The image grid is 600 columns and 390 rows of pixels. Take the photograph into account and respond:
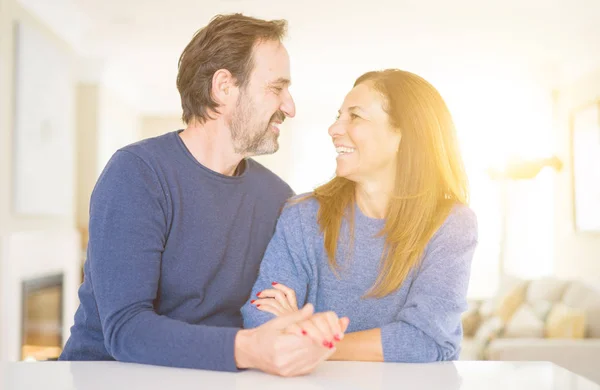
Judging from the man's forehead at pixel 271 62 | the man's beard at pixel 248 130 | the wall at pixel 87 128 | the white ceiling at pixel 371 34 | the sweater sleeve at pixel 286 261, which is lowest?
the sweater sleeve at pixel 286 261

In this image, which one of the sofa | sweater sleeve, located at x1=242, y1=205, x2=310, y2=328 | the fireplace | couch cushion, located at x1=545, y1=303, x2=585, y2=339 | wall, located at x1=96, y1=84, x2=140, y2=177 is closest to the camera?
sweater sleeve, located at x1=242, y1=205, x2=310, y2=328

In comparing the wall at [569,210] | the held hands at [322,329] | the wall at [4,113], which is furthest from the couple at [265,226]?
the wall at [569,210]

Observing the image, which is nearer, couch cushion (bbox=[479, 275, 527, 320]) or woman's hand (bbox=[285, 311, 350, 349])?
woman's hand (bbox=[285, 311, 350, 349])

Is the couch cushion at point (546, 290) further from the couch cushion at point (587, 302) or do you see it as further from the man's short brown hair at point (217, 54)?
the man's short brown hair at point (217, 54)

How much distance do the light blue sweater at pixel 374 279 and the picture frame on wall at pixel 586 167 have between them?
4.33m

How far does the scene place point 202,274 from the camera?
1596mm

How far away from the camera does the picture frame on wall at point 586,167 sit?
555cm

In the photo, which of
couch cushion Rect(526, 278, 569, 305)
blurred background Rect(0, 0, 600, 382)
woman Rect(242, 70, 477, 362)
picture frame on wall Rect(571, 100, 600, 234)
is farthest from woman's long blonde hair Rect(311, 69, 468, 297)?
picture frame on wall Rect(571, 100, 600, 234)

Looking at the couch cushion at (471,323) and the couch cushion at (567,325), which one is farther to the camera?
the couch cushion at (471,323)

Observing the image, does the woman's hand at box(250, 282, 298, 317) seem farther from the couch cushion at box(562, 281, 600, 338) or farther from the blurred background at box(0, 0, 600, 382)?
the couch cushion at box(562, 281, 600, 338)

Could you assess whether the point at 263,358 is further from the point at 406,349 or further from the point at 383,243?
the point at 383,243

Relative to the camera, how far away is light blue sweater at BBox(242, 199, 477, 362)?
1482mm

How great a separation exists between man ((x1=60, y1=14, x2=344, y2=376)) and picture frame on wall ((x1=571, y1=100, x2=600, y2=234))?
4.45m

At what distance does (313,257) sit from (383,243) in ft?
0.64
